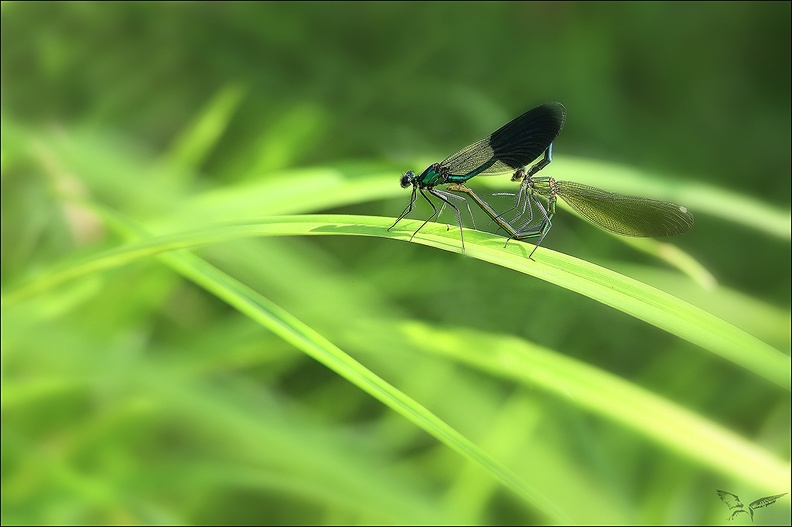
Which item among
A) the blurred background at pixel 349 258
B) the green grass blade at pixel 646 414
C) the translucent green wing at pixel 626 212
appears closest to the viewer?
the translucent green wing at pixel 626 212

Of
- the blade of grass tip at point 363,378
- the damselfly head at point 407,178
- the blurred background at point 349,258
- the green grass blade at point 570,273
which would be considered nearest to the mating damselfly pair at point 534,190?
the damselfly head at point 407,178

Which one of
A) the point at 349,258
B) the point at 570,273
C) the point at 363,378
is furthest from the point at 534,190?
the point at 349,258

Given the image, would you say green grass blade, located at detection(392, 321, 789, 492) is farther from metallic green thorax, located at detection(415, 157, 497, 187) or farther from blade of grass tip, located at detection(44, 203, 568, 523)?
metallic green thorax, located at detection(415, 157, 497, 187)

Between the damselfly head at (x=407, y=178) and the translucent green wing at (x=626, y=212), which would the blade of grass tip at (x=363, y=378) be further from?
the translucent green wing at (x=626, y=212)

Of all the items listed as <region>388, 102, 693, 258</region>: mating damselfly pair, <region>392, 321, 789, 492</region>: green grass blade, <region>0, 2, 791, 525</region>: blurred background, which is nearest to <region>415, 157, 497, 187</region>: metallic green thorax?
<region>388, 102, 693, 258</region>: mating damselfly pair

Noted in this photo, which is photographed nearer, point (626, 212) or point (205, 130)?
point (626, 212)

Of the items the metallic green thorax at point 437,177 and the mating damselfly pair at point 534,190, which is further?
the metallic green thorax at point 437,177

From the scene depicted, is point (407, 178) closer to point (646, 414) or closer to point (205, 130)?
point (646, 414)
